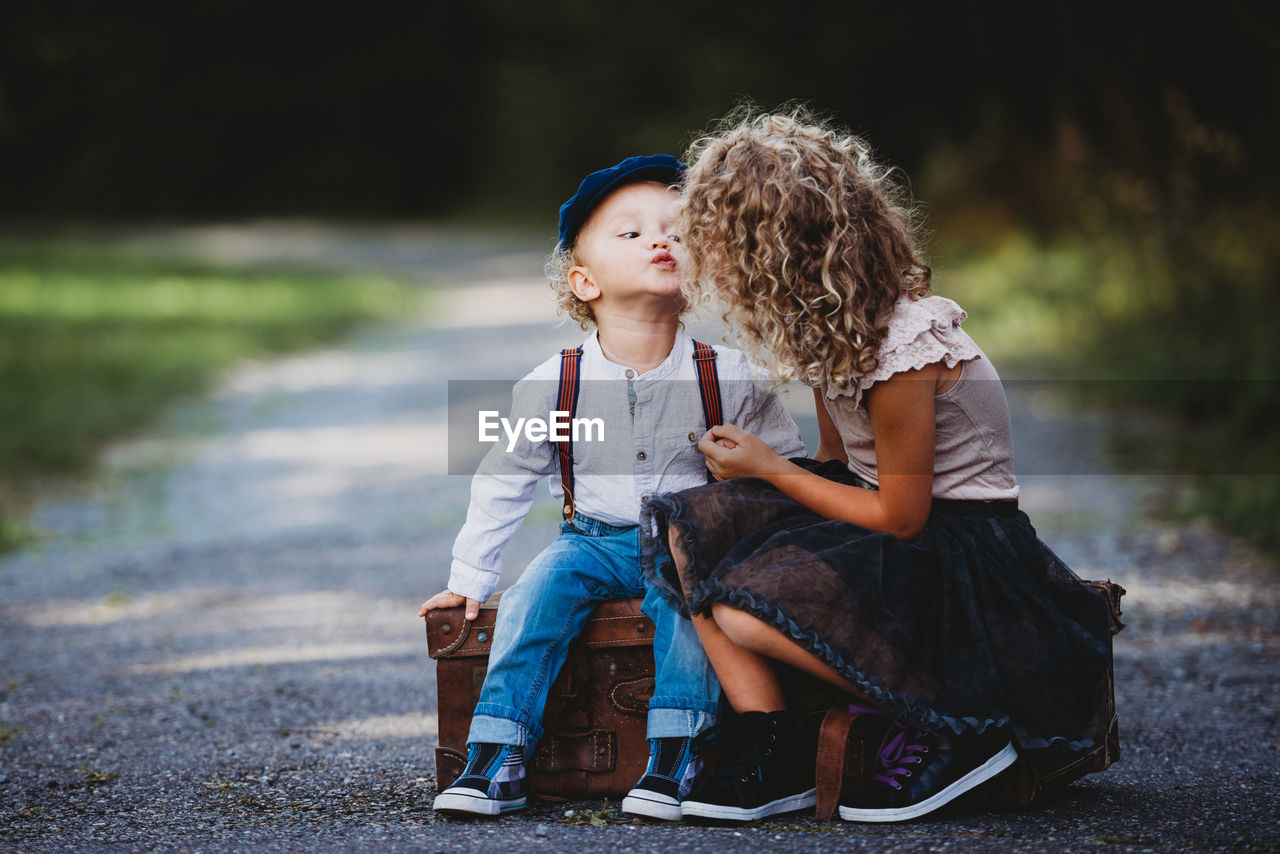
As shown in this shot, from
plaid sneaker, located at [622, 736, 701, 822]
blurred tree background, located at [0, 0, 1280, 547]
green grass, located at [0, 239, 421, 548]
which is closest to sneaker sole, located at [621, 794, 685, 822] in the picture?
plaid sneaker, located at [622, 736, 701, 822]

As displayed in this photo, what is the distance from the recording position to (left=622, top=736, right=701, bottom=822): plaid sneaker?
260cm

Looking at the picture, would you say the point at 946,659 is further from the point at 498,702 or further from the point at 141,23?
the point at 141,23

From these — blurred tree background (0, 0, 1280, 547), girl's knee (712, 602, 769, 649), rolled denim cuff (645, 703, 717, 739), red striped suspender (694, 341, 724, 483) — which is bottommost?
rolled denim cuff (645, 703, 717, 739)

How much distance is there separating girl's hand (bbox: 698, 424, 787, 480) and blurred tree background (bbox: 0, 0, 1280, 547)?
3253 millimetres

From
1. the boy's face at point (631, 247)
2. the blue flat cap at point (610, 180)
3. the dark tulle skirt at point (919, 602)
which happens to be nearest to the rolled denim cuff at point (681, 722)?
the dark tulle skirt at point (919, 602)

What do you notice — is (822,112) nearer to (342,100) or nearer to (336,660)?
(336,660)

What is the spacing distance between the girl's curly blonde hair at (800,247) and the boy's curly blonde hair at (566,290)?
370 millimetres

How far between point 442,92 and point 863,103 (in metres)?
18.1

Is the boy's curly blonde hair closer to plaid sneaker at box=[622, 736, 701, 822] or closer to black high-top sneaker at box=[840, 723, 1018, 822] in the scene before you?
plaid sneaker at box=[622, 736, 701, 822]

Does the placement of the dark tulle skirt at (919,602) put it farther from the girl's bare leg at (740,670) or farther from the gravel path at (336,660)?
the gravel path at (336,660)

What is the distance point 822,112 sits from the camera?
16.5 m

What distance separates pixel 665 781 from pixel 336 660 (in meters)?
1.73

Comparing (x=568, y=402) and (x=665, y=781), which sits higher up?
(x=568, y=402)

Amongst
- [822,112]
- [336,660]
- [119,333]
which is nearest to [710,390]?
[336,660]
